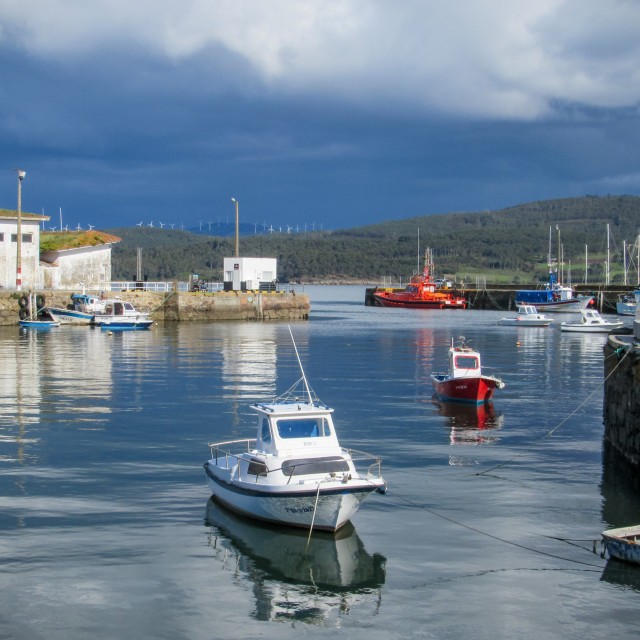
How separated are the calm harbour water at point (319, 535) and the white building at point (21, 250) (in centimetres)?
5268

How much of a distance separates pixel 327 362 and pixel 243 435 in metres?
27.5

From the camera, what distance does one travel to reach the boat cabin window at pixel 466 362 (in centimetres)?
4066

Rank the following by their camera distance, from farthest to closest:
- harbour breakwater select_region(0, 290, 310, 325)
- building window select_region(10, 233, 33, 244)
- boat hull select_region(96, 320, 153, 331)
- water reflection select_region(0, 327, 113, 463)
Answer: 1. harbour breakwater select_region(0, 290, 310, 325)
2. building window select_region(10, 233, 33, 244)
3. boat hull select_region(96, 320, 153, 331)
4. water reflection select_region(0, 327, 113, 463)

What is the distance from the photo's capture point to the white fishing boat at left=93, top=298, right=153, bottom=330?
85.2 metres

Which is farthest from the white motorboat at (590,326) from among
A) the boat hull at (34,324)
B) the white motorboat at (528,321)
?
the boat hull at (34,324)

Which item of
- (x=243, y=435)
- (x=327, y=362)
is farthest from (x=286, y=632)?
(x=327, y=362)

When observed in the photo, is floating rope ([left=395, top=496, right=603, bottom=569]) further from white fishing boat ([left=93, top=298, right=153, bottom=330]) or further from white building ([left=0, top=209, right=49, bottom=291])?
Answer: white building ([left=0, top=209, right=49, bottom=291])

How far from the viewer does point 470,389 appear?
128ft

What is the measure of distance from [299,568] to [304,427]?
13.7 feet

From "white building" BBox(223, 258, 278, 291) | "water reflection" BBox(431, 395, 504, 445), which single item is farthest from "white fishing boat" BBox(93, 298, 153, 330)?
"water reflection" BBox(431, 395, 504, 445)

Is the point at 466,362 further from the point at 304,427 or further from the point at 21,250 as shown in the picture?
the point at 21,250

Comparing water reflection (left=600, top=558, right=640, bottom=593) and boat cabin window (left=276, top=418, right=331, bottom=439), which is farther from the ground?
boat cabin window (left=276, top=418, right=331, bottom=439)

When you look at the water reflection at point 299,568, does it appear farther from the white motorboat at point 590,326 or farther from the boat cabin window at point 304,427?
the white motorboat at point 590,326

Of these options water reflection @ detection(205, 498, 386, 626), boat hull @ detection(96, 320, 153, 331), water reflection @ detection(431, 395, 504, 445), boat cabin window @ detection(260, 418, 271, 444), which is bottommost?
water reflection @ detection(205, 498, 386, 626)
